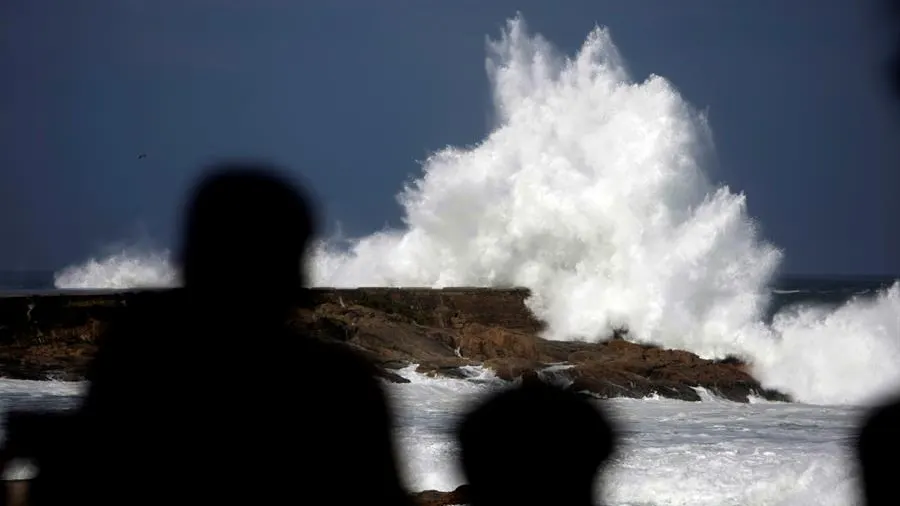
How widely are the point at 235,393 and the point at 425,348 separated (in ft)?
52.9

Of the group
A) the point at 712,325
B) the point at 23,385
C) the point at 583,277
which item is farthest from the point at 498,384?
the point at 583,277

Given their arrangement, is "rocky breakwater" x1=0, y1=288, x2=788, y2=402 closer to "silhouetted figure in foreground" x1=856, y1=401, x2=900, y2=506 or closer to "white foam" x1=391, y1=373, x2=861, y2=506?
"white foam" x1=391, y1=373, x2=861, y2=506

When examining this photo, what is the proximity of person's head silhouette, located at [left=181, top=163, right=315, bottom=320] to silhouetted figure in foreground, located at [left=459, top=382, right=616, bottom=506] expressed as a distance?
223 mm

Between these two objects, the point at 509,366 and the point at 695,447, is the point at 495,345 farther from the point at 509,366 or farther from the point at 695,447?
the point at 695,447

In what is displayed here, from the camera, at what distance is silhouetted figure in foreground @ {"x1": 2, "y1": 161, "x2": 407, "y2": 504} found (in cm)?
97

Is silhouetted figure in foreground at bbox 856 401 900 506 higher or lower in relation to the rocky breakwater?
lower

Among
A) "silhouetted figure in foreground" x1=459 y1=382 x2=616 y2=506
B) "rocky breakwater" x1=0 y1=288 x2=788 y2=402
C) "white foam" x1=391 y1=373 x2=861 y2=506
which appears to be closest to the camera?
"silhouetted figure in foreground" x1=459 y1=382 x2=616 y2=506

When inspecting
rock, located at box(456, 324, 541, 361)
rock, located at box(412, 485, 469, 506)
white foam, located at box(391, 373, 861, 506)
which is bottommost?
rock, located at box(412, 485, 469, 506)

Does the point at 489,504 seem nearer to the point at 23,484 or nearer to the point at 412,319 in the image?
the point at 23,484


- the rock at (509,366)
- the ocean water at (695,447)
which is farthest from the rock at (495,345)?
the ocean water at (695,447)

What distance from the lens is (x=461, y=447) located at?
0.96 meters

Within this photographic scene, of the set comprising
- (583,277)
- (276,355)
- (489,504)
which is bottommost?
(489,504)

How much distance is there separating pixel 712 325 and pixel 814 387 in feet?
20.1

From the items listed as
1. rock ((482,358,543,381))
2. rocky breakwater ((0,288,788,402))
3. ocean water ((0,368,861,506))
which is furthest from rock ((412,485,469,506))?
rock ((482,358,543,381))
